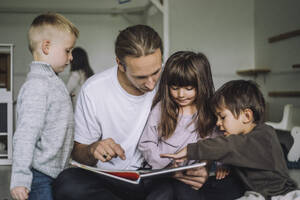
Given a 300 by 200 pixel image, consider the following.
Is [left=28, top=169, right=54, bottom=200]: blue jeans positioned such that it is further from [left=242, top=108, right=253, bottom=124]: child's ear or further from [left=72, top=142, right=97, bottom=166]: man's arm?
[left=242, top=108, right=253, bottom=124]: child's ear

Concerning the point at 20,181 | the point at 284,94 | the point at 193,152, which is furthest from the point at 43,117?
the point at 284,94

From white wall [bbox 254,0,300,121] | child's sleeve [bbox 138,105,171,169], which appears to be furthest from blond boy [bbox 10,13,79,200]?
white wall [bbox 254,0,300,121]

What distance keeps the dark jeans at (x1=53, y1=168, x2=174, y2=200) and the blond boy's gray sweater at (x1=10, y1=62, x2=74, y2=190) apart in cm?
10

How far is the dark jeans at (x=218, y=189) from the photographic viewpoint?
4.44ft

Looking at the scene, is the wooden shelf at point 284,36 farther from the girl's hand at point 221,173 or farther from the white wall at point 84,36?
the girl's hand at point 221,173

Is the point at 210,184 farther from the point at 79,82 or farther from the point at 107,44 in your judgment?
the point at 107,44

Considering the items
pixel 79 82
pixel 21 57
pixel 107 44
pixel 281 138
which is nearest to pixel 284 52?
pixel 281 138

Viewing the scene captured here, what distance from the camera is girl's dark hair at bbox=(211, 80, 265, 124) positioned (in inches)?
57.2

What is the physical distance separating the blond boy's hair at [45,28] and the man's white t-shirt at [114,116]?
10.7 inches

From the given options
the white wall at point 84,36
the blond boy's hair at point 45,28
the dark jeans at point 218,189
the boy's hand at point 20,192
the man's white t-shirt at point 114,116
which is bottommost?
the dark jeans at point 218,189

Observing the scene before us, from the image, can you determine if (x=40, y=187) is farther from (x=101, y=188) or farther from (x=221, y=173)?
(x=221, y=173)

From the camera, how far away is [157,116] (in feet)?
5.18

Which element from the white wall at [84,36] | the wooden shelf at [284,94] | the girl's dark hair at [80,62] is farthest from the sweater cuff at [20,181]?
the white wall at [84,36]

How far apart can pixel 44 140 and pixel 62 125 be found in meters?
0.10
